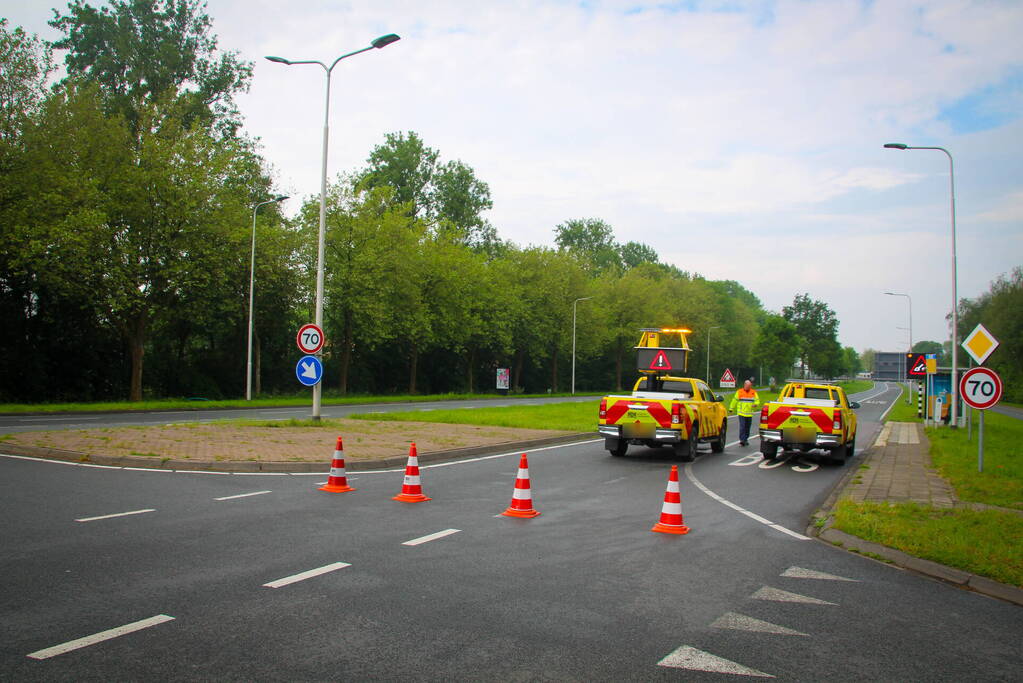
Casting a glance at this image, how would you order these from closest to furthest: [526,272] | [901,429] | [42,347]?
[901,429] < [42,347] < [526,272]

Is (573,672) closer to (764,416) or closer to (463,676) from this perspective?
(463,676)

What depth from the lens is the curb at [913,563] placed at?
6.15 m

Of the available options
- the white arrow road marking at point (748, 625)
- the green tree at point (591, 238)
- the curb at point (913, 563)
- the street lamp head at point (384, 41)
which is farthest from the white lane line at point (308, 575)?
the green tree at point (591, 238)

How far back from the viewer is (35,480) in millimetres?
10188

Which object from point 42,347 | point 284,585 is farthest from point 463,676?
point 42,347

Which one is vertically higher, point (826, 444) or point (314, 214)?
point (314, 214)

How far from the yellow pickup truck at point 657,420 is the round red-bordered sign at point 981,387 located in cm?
508

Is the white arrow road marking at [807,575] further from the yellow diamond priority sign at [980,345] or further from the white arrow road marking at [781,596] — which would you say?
the yellow diamond priority sign at [980,345]

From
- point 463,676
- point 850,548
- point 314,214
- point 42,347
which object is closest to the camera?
point 463,676

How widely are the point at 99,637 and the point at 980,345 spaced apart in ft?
53.5

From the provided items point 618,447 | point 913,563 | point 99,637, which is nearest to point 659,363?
point 618,447

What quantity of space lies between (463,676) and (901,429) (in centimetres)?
2815

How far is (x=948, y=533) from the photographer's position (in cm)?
803

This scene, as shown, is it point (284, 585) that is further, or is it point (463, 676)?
point (284, 585)
